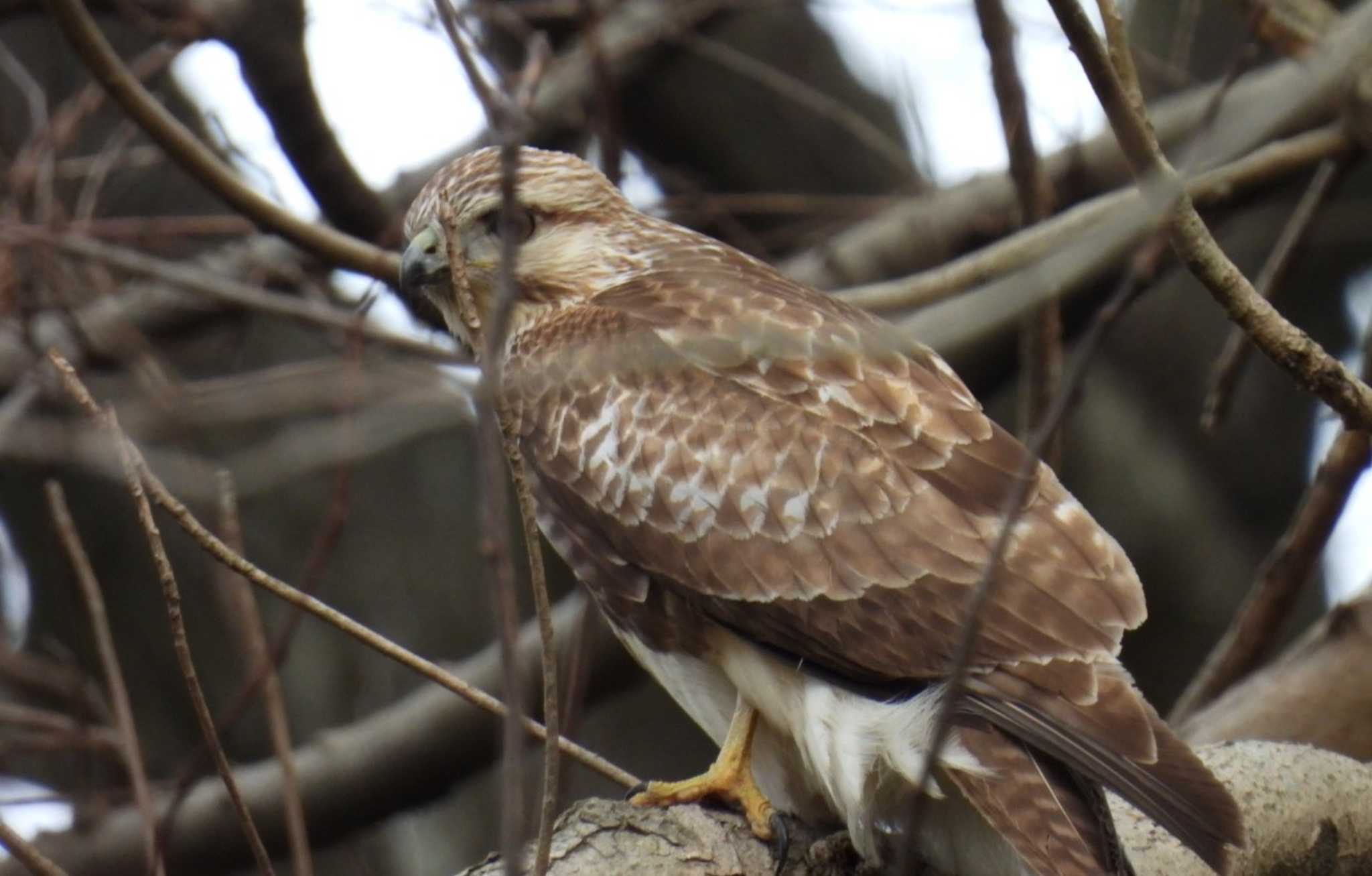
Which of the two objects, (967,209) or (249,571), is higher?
(249,571)

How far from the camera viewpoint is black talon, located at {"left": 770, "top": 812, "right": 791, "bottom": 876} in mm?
2971

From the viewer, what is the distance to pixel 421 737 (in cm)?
468

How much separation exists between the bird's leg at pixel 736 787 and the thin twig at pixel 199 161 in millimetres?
1326

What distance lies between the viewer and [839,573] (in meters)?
2.99

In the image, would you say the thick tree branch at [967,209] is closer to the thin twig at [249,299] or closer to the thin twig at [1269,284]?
the thin twig at [1269,284]

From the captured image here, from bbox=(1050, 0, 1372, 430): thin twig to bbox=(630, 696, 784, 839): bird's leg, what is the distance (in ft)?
3.65

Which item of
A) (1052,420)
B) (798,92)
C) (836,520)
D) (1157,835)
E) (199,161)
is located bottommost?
(1157,835)

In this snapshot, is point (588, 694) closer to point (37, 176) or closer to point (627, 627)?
point (627, 627)

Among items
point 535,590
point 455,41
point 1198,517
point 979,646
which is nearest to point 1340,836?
point 979,646

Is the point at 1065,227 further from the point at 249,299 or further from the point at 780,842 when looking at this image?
the point at 249,299

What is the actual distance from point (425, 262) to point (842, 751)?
1.40 meters

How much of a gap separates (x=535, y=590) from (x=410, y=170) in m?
3.59

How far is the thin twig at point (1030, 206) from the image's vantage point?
3.77 m

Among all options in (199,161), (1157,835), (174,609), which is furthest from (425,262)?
(1157,835)
